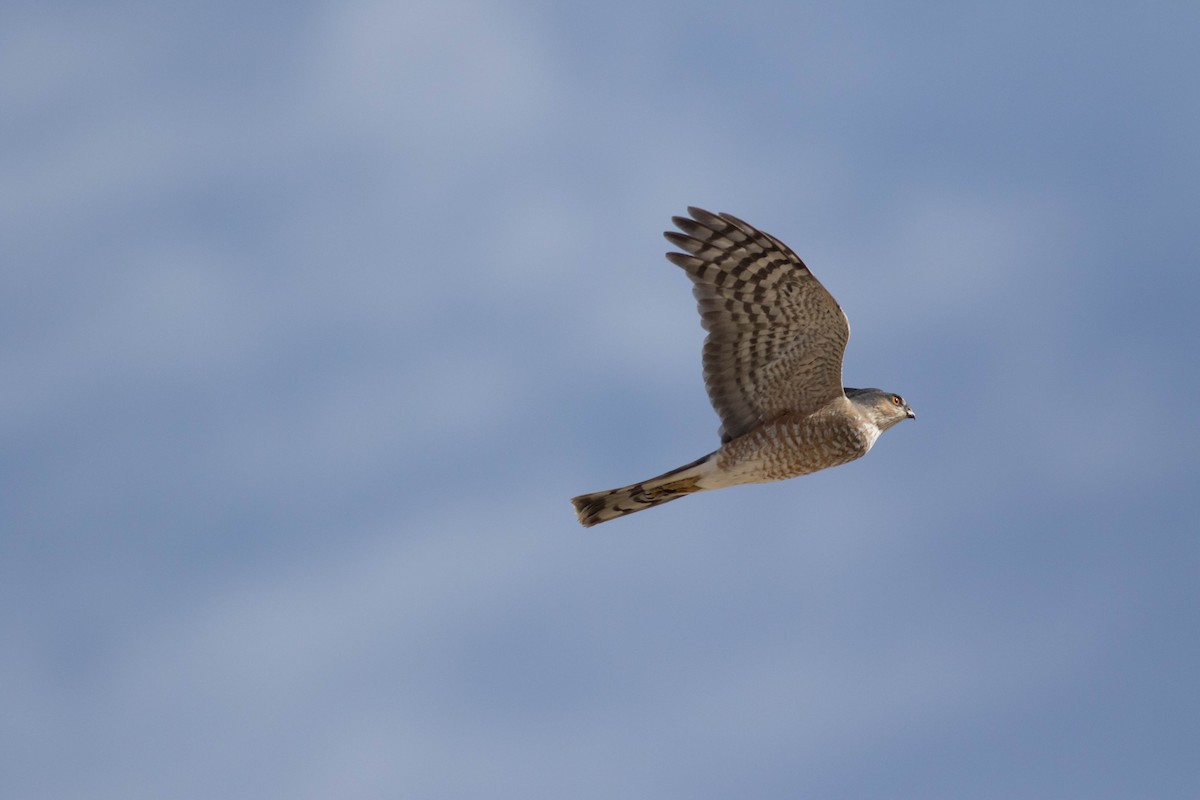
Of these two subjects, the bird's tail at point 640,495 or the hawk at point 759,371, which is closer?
the hawk at point 759,371

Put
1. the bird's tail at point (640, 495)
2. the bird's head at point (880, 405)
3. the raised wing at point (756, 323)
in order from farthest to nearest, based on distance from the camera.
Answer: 1. the bird's head at point (880, 405)
2. the bird's tail at point (640, 495)
3. the raised wing at point (756, 323)

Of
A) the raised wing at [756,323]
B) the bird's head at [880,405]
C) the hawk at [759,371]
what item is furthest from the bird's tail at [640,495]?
the bird's head at [880,405]

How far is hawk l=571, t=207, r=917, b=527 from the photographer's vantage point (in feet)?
36.0

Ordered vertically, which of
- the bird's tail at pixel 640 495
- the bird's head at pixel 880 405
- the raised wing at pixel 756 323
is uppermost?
the raised wing at pixel 756 323

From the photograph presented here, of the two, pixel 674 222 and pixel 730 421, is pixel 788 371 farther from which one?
pixel 674 222

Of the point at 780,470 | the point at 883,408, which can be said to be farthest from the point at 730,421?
the point at 883,408

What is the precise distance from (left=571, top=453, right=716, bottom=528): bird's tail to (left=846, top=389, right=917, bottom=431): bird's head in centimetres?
139

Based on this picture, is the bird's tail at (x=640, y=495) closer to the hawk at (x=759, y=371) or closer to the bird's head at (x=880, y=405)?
the hawk at (x=759, y=371)

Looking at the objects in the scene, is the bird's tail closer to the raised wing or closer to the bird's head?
the raised wing

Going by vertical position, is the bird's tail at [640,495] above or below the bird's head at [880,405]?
below

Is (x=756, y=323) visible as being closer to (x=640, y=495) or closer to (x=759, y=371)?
(x=759, y=371)

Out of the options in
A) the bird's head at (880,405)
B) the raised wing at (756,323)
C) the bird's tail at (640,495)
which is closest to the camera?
the raised wing at (756,323)

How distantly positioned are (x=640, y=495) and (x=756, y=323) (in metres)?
1.69

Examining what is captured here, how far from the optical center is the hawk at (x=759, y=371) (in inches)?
432
